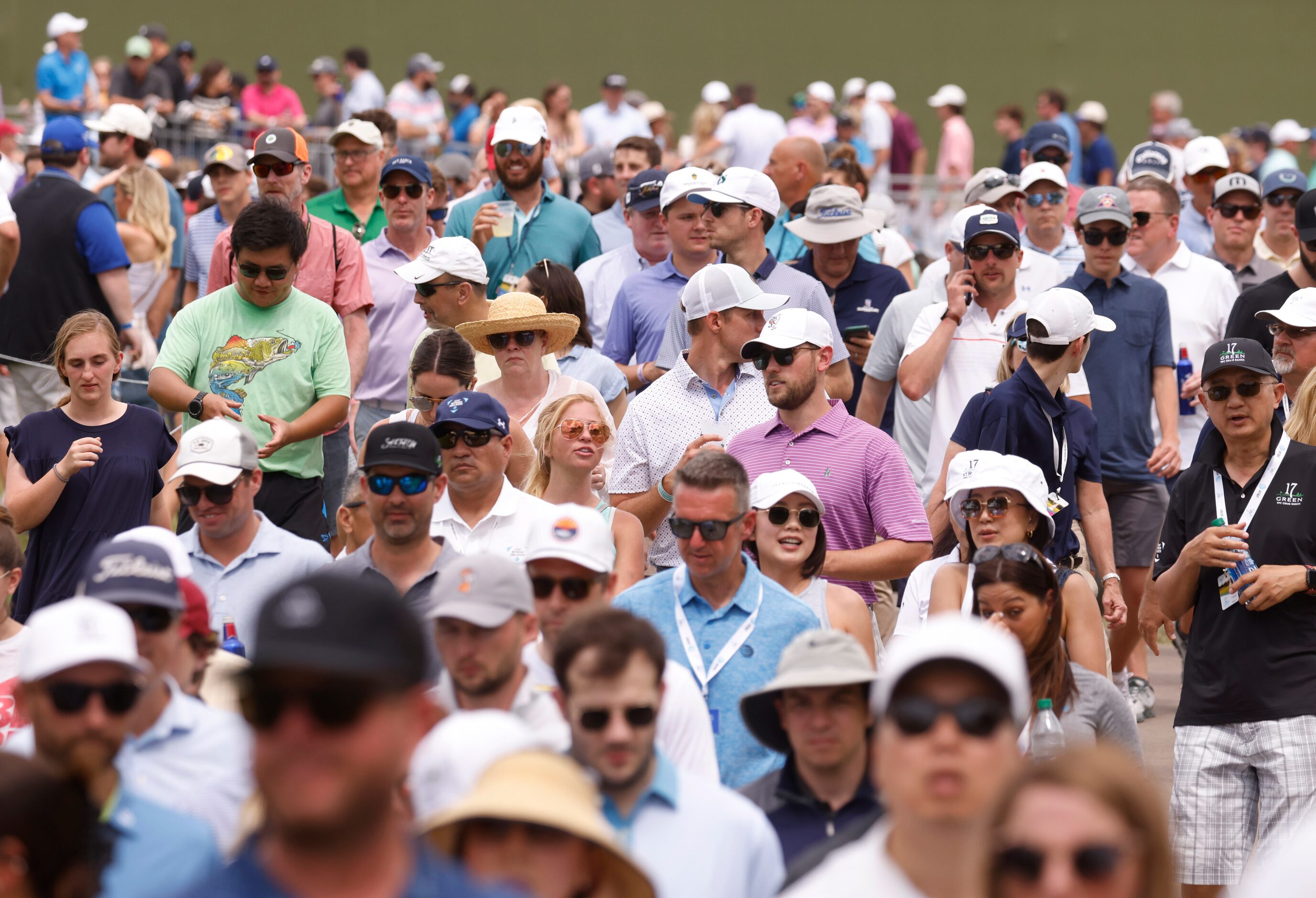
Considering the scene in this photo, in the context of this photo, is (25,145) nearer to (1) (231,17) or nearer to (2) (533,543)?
(1) (231,17)

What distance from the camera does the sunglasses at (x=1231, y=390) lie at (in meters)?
6.02

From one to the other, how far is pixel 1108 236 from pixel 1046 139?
4.11 metres

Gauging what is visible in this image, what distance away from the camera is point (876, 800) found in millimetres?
4105

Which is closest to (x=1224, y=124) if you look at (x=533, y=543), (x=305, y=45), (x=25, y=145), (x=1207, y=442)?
(x=305, y=45)

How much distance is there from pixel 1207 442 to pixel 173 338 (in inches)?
172

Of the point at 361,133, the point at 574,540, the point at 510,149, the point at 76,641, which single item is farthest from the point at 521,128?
the point at 76,641

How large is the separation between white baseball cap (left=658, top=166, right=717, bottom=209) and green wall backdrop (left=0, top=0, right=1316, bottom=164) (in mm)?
18331

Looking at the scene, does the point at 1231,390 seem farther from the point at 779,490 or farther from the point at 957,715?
the point at 957,715

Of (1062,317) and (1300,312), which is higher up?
(1300,312)

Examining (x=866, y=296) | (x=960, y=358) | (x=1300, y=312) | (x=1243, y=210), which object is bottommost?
(x=960, y=358)

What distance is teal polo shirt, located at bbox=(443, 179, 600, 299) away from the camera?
9469 mm

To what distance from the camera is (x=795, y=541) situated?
5.84m

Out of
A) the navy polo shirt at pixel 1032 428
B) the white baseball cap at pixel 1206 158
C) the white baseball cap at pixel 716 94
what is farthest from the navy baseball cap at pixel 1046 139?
the white baseball cap at pixel 716 94

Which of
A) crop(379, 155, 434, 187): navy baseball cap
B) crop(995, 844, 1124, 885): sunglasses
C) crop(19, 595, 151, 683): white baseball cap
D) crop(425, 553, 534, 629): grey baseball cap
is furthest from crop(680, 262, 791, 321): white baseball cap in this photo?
crop(995, 844, 1124, 885): sunglasses
